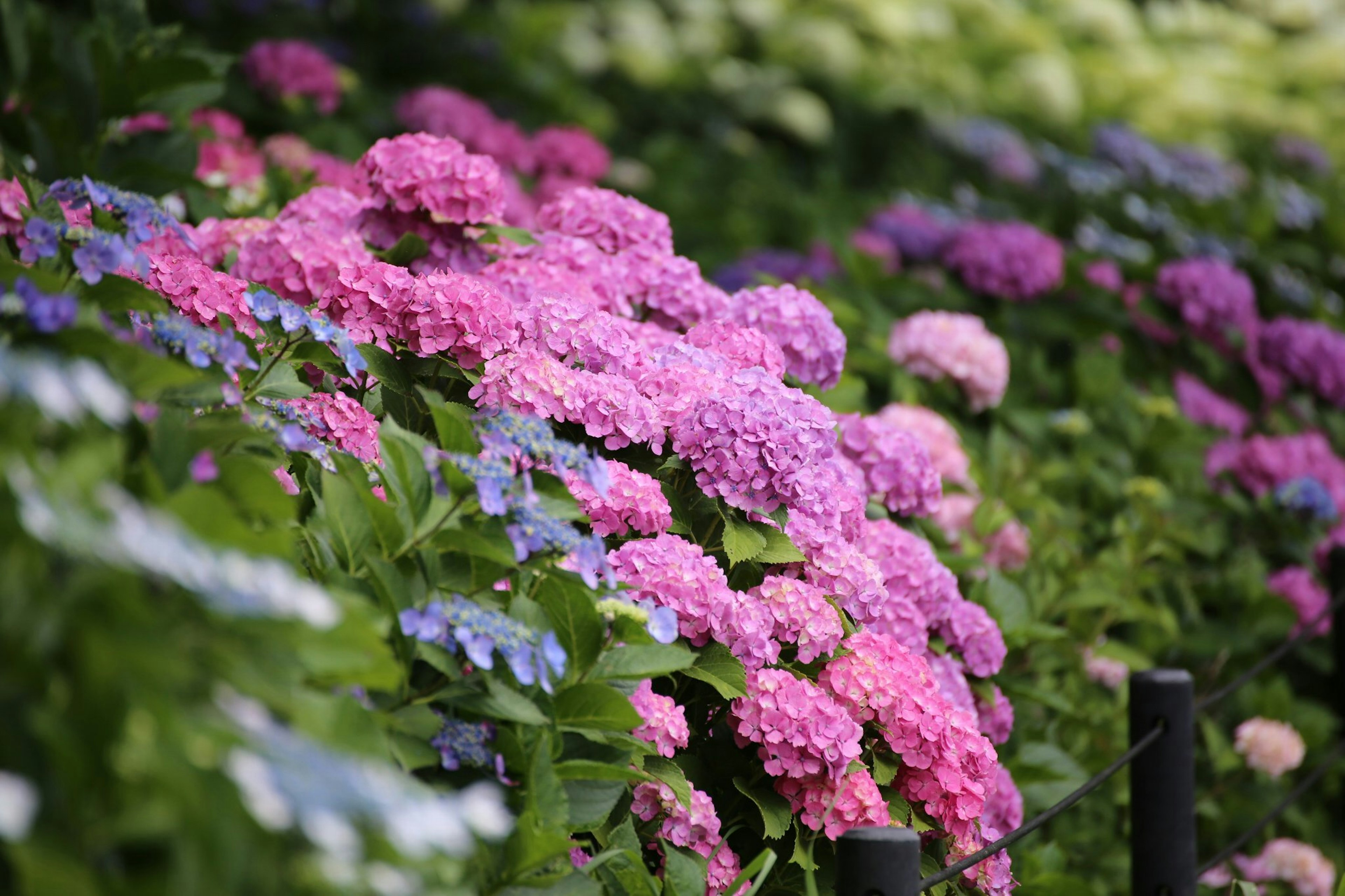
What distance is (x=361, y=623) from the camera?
89cm

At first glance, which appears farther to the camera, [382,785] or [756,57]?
[756,57]

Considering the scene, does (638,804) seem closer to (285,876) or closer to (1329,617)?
(285,876)

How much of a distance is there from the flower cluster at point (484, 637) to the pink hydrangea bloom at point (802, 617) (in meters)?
0.44

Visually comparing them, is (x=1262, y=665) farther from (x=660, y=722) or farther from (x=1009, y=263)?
(x=1009, y=263)

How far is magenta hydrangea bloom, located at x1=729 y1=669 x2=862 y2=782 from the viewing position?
58.9 inches

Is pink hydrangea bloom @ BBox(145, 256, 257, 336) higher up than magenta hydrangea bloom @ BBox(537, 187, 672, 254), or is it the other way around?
pink hydrangea bloom @ BBox(145, 256, 257, 336)

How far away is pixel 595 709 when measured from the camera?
131 centimetres

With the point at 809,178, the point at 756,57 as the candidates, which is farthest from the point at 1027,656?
the point at 756,57

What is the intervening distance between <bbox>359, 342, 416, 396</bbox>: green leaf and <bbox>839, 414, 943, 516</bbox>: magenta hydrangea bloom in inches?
28.9

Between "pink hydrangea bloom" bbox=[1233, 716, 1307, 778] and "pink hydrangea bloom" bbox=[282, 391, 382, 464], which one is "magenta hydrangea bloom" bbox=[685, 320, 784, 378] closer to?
"pink hydrangea bloom" bbox=[282, 391, 382, 464]

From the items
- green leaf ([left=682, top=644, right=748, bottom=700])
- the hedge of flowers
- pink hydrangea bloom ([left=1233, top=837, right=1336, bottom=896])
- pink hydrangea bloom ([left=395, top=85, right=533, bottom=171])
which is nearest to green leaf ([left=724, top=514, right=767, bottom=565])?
the hedge of flowers

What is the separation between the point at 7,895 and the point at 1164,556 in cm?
289

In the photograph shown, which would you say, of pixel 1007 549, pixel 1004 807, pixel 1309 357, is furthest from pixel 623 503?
pixel 1309 357

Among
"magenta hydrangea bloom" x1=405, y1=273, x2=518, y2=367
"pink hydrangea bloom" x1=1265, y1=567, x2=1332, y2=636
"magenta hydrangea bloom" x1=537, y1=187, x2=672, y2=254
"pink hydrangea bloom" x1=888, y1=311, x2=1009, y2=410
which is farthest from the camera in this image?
"pink hydrangea bloom" x1=1265, y1=567, x2=1332, y2=636
